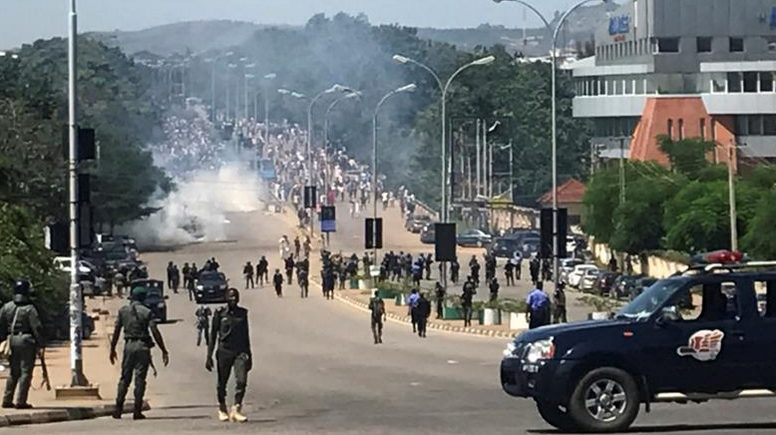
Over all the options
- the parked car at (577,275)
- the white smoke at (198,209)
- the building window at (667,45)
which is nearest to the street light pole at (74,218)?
the parked car at (577,275)

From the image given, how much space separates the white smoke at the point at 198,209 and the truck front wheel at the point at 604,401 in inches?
3934

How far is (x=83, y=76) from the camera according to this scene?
167 m

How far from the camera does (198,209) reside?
14238 centimetres

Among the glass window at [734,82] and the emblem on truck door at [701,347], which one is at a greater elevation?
the glass window at [734,82]

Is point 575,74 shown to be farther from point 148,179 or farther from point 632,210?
point 632,210

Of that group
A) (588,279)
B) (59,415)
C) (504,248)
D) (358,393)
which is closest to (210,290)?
(588,279)

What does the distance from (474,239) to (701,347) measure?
326 ft

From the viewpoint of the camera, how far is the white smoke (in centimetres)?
12438

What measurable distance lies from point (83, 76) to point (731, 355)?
5882 inches

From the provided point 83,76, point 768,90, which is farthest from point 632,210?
point 83,76

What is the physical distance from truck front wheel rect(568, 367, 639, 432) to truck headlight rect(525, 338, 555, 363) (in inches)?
17.1

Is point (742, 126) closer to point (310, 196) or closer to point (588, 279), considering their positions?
point (310, 196)

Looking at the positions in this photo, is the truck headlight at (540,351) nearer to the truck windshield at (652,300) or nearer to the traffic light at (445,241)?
the truck windshield at (652,300)

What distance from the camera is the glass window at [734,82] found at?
403 ft
